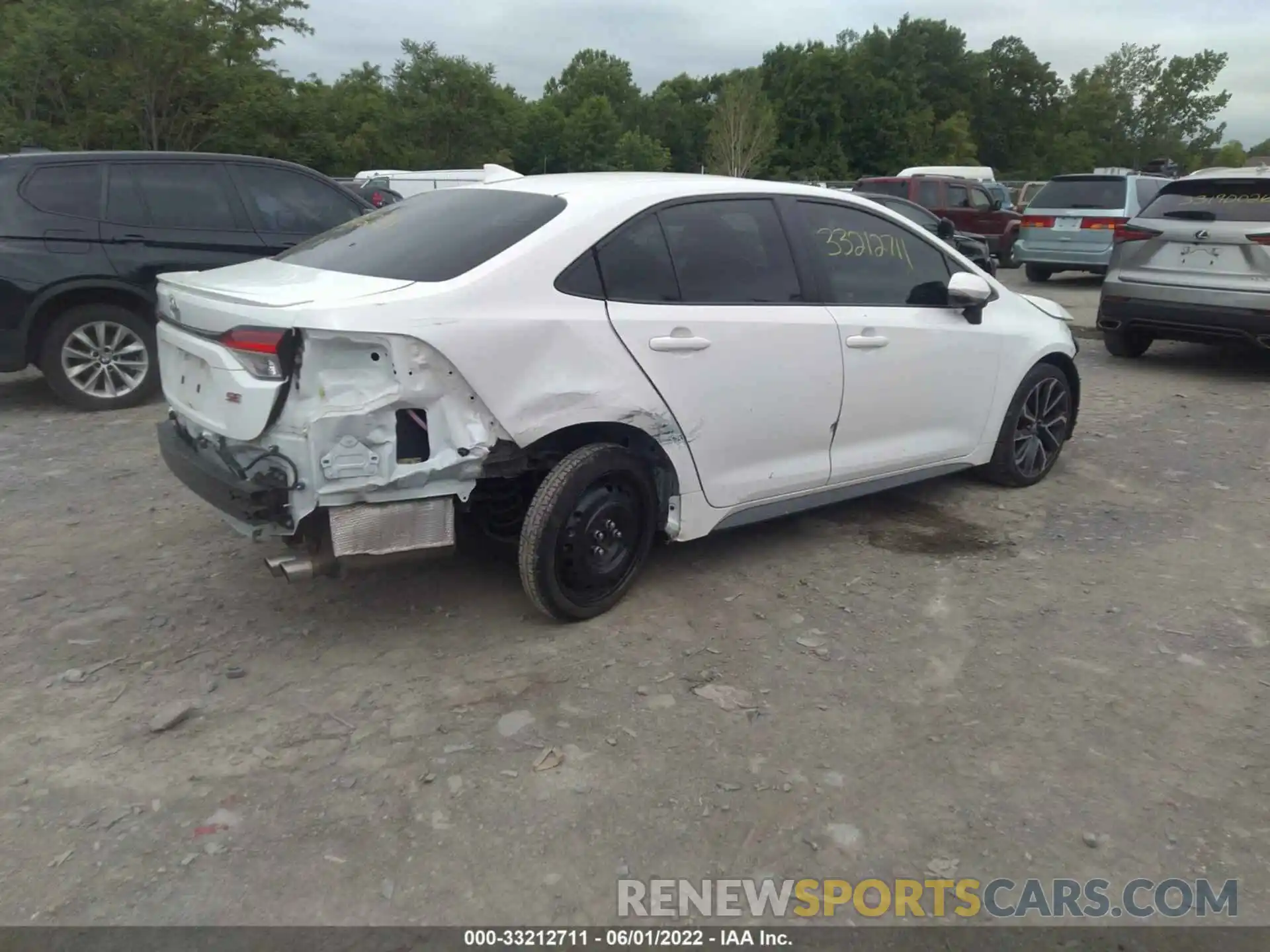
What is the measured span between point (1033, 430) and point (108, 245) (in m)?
6.08

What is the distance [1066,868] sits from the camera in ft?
8.21

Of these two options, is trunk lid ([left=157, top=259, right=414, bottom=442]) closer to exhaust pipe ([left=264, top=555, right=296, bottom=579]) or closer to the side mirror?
exhaust pipe ([left=264, top=555, right=296, bottom=579])

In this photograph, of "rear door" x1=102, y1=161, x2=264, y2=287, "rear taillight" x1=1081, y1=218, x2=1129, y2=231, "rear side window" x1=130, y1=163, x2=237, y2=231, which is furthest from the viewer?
"rear taillight" x1=1081, y1=218, x2=1129, y2=231

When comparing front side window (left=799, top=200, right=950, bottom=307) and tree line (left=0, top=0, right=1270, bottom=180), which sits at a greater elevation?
tree line (left=0, top=0, right=1270, bottom=180)

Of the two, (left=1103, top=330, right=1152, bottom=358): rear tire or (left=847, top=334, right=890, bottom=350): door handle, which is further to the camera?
(left=1103, top=330, right=1152, bottom=358): rear tire

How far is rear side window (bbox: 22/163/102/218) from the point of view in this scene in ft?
21.2

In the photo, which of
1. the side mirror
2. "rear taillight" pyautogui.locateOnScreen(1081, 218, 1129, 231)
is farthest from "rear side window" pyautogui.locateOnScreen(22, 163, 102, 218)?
"rear taillight" pyautogui.locateOnScreen(1081, 218, 1129, 231)

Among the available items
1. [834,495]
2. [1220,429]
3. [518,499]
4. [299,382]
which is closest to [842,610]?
[834,495]

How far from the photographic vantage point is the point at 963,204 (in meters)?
17.7

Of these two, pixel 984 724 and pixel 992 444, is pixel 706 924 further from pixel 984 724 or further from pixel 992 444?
pixel 992 444

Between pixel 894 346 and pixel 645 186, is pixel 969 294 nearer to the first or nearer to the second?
pixel 894 346

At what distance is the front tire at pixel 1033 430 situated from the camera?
16.9 feet

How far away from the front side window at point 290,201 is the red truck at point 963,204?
11.5m

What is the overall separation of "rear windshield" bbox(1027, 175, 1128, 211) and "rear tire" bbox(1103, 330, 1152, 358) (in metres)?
6.02
